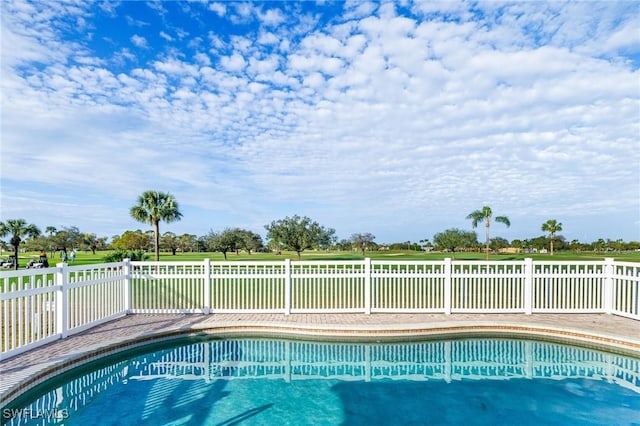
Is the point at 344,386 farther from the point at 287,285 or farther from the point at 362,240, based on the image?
the point at 362,240

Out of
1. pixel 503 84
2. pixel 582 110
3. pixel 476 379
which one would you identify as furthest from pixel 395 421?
pixel 582 110

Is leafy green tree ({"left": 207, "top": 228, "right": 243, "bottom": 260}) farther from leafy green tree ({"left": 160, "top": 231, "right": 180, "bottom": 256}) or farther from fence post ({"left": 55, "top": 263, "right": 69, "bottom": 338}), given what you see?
fence post ({"left": 55, "top": 263, "right": 69, "bottom": 338})

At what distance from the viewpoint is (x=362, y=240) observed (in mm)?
61969

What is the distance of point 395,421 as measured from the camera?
3.54 metres

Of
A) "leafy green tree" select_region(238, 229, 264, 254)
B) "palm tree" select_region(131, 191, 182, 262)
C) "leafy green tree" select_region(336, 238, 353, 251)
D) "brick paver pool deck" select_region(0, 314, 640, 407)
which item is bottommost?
"leafy green tree" select_region(336, 238, 353, 251)

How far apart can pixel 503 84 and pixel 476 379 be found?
905 cm

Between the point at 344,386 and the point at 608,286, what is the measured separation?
6.60 m

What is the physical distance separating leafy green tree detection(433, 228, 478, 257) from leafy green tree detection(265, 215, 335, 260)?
26417 mm

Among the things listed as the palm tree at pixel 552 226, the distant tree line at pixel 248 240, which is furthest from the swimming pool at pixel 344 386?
the palm tree at pixel 552 226

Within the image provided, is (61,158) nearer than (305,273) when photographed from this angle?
No

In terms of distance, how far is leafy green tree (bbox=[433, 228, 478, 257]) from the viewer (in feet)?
169

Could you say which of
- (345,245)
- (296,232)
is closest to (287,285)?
(296,232)

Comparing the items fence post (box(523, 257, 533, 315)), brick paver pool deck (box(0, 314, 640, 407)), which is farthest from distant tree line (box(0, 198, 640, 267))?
fence post (box(523, 257, 533, 315))

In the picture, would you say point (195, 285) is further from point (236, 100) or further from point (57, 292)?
point (236, 100)
